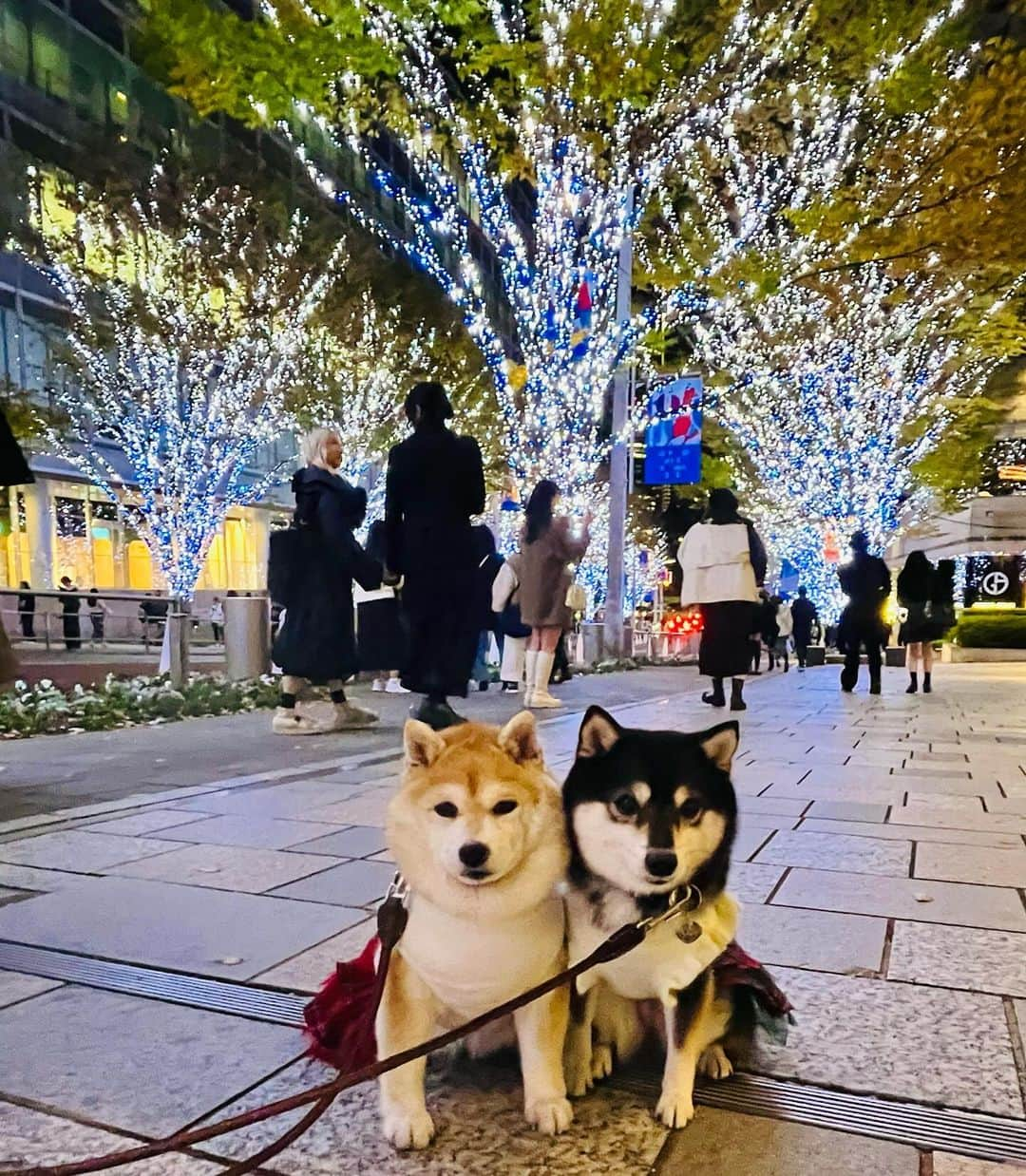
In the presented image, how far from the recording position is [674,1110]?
5.35 feet

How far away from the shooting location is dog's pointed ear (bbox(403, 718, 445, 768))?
1.58 m

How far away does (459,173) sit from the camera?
646 inches

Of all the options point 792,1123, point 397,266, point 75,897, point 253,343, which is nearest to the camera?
point 792,1123

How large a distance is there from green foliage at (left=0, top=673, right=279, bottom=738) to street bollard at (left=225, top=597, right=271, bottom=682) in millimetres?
531

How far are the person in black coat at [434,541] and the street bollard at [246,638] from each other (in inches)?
187

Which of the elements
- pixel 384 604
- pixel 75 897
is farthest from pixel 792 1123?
pixel 384 604

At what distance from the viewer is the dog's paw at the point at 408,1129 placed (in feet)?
5.13

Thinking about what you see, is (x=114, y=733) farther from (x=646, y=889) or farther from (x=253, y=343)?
(x=253, y=343)

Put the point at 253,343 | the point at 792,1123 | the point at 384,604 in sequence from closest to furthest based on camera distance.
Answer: the point at 792,1123 < the point at 384,604 < the point at 253,343

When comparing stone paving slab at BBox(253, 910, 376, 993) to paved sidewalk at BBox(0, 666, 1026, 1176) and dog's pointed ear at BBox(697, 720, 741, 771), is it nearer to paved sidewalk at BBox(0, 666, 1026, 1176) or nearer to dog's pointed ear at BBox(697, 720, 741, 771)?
paved sidewalk at BBox(0, 666, 1026, 1176)

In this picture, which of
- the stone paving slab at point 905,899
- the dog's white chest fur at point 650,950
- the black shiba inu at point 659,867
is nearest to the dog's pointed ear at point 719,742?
the black shiba inu at point 659,867

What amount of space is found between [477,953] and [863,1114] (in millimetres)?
830

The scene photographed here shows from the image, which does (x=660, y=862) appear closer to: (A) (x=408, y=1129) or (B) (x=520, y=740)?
(B) (x=520, y=740)

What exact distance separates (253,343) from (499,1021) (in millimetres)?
17864
